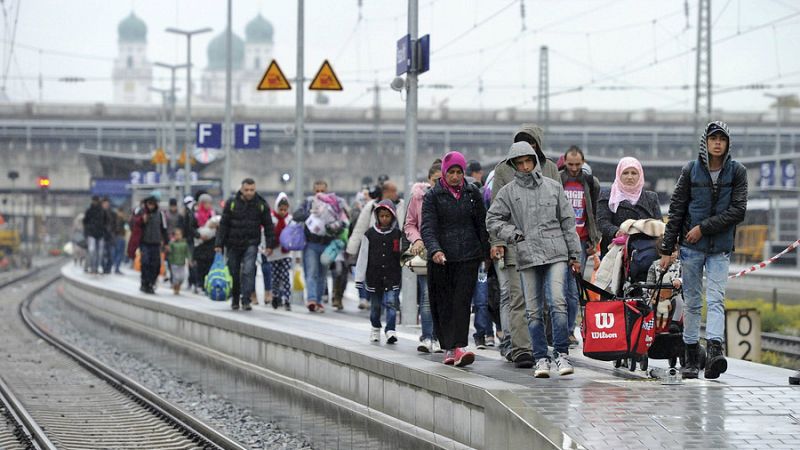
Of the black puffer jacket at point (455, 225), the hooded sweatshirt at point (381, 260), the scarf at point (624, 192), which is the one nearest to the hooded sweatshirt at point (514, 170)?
the black puffer jacket at point (455, 225)

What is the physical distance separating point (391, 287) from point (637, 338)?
13.2 ft

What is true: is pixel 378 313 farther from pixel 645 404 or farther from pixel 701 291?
pixel 645 404

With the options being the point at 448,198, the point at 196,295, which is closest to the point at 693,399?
the point at 448,198

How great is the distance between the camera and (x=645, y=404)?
28.9 ft

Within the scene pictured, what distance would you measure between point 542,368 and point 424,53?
21.7 ft

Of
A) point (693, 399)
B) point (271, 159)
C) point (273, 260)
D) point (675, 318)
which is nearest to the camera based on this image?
point (693, 399)

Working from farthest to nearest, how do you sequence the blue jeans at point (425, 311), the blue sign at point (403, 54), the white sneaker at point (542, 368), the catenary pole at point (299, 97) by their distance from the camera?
1. the catenary pole at point (299, 97)
2. the blue sign at point (403, 54)
3. the blue jeans at point (425, 311)
4. the white sneaker at point (542, 368)

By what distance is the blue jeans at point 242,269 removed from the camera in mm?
19828

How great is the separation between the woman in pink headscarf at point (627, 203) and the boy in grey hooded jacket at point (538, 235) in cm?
110

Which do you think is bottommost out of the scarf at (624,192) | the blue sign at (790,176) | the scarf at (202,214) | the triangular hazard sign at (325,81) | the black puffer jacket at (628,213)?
the scarf at (202,214)

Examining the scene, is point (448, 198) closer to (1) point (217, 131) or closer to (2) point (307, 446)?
(2) point (307, 446)

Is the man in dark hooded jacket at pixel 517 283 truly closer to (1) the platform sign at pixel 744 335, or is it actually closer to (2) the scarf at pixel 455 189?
(2) the scarf at pixel 455 189

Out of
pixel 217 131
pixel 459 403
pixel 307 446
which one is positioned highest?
pixel 217 131

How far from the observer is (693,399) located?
9.07 meters
